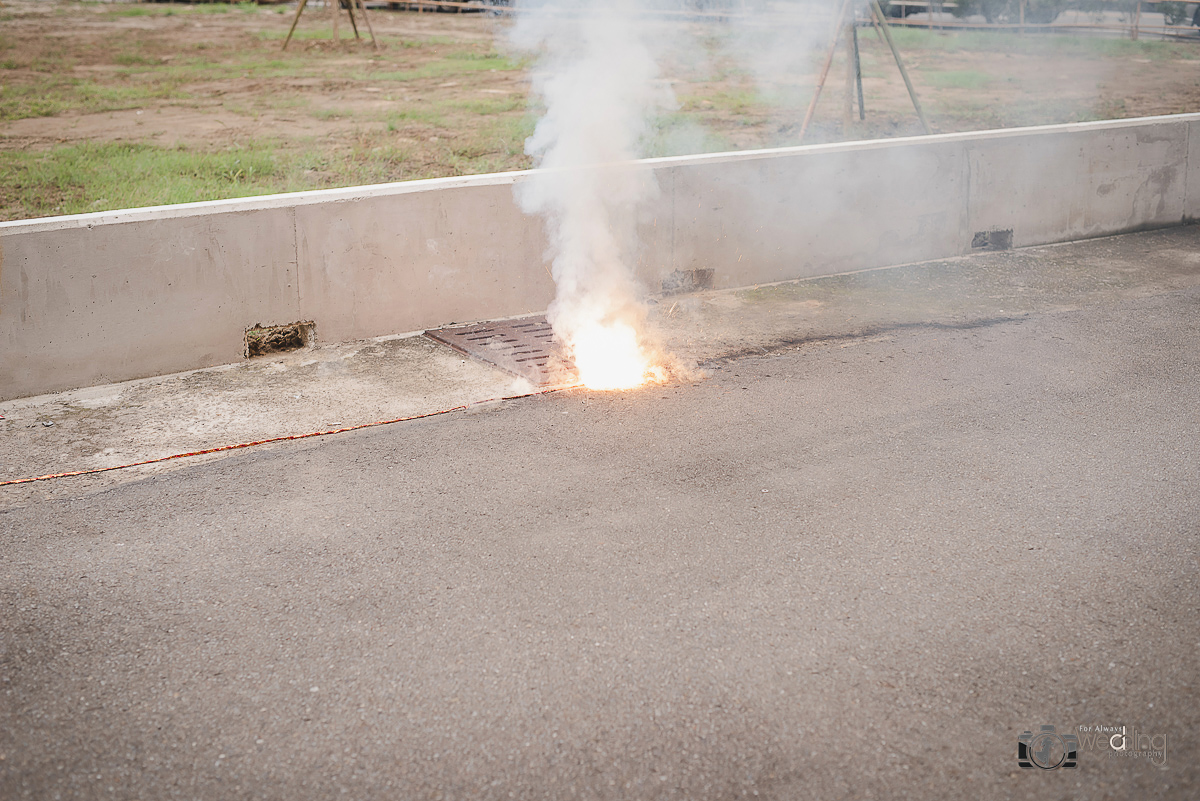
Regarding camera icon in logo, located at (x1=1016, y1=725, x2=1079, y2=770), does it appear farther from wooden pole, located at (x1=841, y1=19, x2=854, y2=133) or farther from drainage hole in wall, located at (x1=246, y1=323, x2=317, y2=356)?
wooden pole, located at (x1=841, y1=19, x2=854, y2=133)

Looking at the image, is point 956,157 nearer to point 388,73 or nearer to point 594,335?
point 594,335

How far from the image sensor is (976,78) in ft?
57.7

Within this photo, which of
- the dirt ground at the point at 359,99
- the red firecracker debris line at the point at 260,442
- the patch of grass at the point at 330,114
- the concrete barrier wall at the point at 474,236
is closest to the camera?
the red firecracker debris line at the point at 260,442

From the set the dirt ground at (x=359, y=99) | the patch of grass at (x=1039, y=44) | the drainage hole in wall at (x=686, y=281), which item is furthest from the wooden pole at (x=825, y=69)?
the patch of grass at (x=1039, y=44)

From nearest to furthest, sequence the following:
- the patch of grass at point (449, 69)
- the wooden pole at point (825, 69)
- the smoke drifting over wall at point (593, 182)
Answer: the smoke drifting over wall at point (593, 182)
the wooden pole at point (825, 69)
the patch of grass at point (449, 69)

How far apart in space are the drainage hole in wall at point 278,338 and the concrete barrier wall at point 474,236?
54 millimetres

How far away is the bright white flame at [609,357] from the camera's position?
5902 millimetres

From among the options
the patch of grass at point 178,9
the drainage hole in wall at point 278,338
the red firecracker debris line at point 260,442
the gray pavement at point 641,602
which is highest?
the patch of grass at point 178,9

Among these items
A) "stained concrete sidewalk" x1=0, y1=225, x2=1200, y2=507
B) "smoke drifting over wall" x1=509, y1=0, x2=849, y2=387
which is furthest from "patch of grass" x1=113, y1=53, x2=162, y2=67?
"stained concrete sidewalk" x1=0, y1=225, x2=1200, y2=507

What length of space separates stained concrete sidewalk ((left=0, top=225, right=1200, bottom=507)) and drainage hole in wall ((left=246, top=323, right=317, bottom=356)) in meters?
0.08

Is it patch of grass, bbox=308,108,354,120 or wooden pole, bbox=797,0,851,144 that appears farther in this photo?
patch of grass, bbox=308,108,354,120

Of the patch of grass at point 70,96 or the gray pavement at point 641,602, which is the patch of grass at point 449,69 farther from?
the gray pavement at point 641,602

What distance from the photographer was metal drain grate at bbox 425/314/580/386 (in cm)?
598

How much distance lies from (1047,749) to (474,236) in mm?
4921
